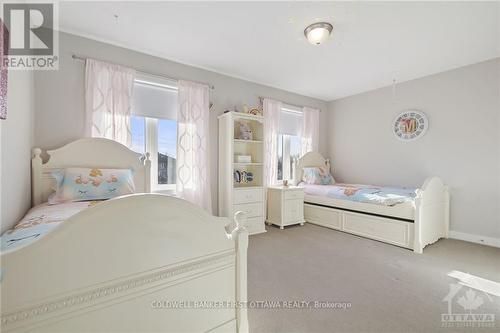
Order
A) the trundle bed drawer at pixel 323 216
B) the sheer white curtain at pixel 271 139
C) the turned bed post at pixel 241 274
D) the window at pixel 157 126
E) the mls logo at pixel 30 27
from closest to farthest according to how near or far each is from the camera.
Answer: the turned bed post at pixel 241 274 < the mls logo at pixel 30 27 < the window at pixel 157 126 < the trundle bed drawer at pixel 323 216 < the sheer white curtain at pixel 271 139

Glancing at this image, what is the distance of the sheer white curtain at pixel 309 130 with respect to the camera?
14.7ft

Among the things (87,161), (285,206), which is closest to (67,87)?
(87,161)

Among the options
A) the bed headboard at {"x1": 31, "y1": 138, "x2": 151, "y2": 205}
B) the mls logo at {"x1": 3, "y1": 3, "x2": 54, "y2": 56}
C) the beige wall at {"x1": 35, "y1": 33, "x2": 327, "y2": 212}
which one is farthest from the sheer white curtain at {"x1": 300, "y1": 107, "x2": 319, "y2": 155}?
the mls logo at {"x1": 3, "y1": 3, "x2": 54, "y2": 56}

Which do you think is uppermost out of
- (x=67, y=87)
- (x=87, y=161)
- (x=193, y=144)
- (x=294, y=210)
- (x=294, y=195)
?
(x=67, y=87)

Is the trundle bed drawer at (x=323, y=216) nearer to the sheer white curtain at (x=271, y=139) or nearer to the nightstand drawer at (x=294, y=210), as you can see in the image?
the nightstand drawer at (x=294, y=210)

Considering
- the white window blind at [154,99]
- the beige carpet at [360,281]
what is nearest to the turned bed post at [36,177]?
the white window blind at [154,99]

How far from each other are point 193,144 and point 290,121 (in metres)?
2.07

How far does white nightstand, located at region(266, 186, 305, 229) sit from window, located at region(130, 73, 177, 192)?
5.25 feet

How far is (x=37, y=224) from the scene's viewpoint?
1.33m

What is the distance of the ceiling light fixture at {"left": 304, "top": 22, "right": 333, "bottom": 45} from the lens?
217 cm

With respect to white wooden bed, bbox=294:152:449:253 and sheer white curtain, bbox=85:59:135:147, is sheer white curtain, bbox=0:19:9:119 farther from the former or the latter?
white wooden bed, bbox=294:152:449:253

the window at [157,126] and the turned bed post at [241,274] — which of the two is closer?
the turned bed post at [241,274]

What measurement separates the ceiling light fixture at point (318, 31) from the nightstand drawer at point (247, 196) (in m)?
2.08

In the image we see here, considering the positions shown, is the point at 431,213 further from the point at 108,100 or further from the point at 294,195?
the point at 108,100
